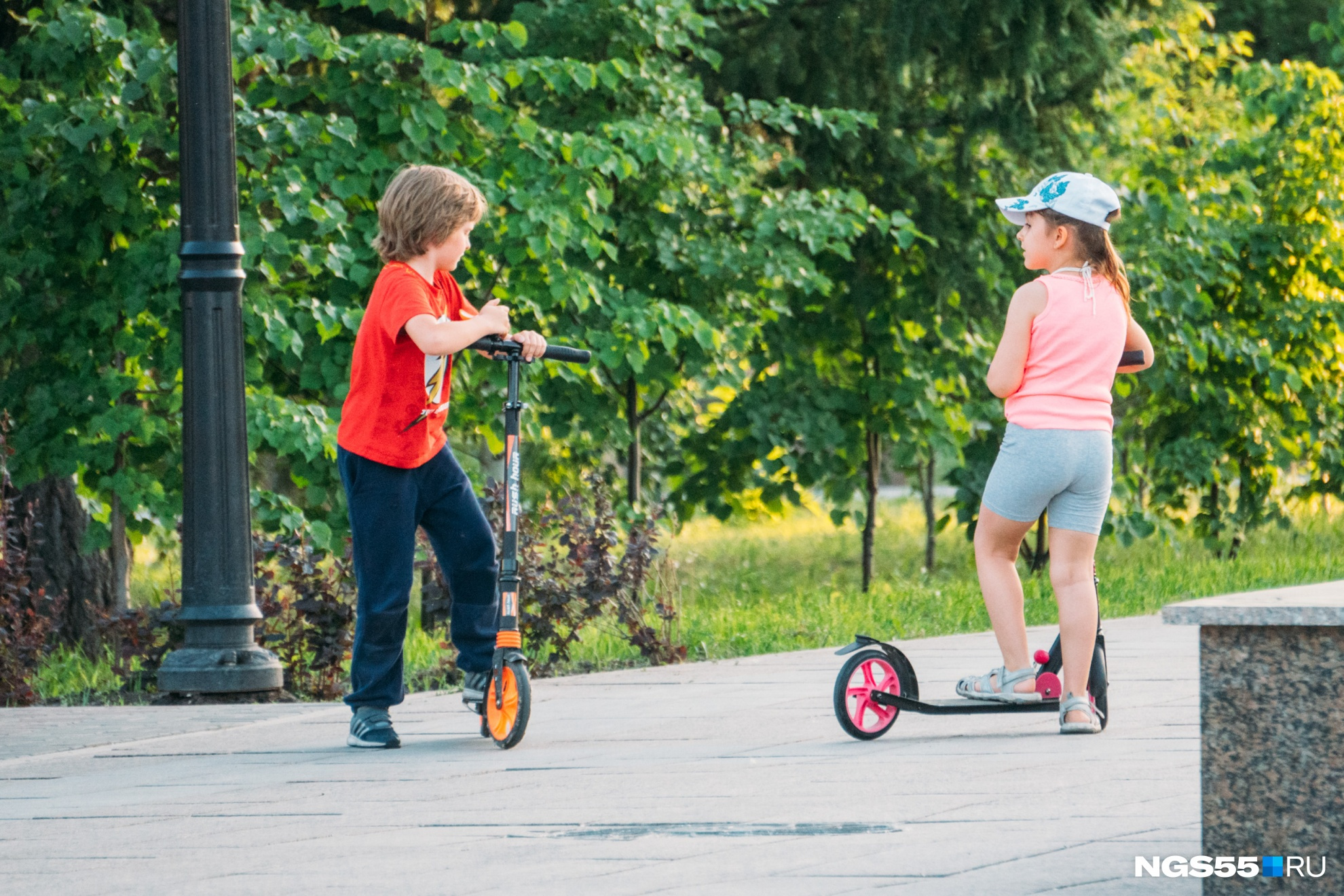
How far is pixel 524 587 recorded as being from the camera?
753 cm

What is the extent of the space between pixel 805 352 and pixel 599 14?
336cm

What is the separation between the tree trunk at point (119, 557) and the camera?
354 inches

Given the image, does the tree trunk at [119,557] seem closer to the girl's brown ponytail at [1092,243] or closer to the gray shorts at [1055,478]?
the gray shorts at [1055,478]

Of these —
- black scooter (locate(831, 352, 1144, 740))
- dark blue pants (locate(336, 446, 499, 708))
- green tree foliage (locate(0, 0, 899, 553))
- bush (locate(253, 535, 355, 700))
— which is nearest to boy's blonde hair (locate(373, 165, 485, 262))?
dark blue pants (locate(336, 446, 499, 708))

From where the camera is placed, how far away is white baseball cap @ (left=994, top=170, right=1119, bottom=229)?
508cm

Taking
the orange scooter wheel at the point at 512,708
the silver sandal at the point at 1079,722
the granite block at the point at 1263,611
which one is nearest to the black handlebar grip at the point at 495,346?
the orange scooter wheel at the point at 512,708

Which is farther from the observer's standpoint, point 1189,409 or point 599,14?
point 1189,409

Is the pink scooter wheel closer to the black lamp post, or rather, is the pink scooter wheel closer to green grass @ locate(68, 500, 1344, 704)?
green grass @ locate(68, 500, 1344, 704)

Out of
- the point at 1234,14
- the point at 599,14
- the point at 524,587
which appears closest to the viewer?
the point at 524,587

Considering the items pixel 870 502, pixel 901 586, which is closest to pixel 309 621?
pixel 901 586

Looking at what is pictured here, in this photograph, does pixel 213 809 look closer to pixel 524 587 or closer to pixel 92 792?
pixel 92 792

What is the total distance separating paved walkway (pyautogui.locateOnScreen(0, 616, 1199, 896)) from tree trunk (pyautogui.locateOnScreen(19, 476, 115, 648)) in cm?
397

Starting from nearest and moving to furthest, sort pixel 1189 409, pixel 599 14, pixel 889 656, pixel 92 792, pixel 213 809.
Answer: pixel 213 809, pixel 92 792, pixel 889 656, pixel 599 14, pixel 1189 409

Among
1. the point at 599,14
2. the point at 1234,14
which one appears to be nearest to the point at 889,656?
the point at 599,14
